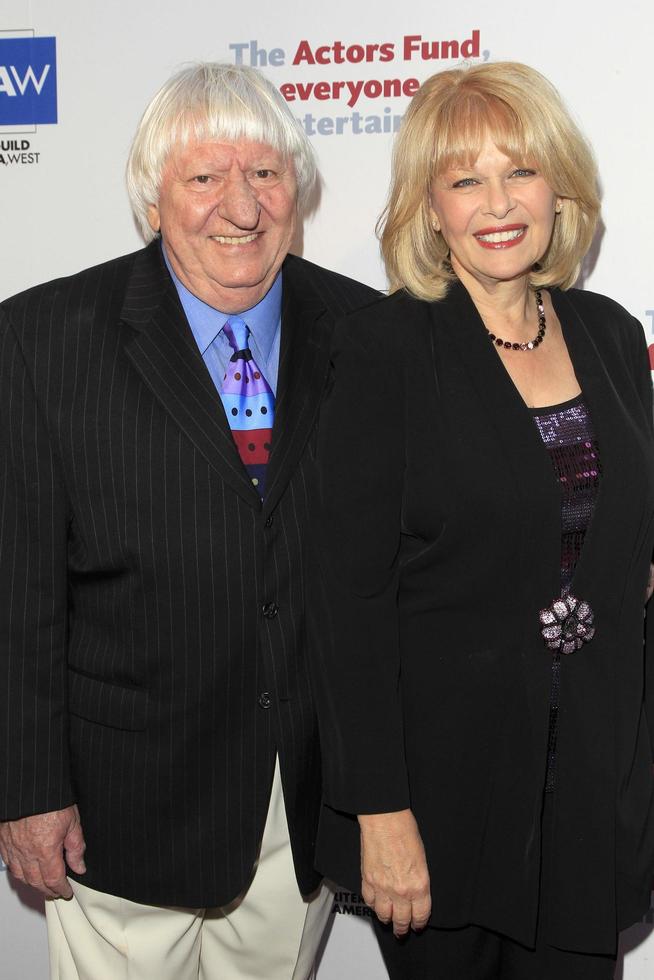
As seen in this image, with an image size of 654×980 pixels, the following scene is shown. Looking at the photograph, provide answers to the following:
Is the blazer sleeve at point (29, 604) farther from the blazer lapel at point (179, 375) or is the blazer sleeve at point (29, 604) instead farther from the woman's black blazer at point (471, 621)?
the woman's black blazer at point (471, 621)

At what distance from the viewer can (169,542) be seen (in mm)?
1732

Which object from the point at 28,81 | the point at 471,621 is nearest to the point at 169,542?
the point at 471,621

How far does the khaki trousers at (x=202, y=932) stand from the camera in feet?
6.27

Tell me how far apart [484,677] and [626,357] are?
0.58 metres

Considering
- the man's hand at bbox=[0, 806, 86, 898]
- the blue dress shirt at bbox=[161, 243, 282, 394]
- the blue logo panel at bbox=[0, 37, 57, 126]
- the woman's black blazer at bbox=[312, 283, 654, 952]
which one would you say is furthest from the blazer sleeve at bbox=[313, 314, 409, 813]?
the blue logo panel at bbox=[0, 37, 57, 126]

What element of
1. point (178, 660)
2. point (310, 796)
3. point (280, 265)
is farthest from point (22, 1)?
point (310, 796)

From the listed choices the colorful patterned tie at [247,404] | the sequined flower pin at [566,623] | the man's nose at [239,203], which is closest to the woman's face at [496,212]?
the man's nose at [239,203]

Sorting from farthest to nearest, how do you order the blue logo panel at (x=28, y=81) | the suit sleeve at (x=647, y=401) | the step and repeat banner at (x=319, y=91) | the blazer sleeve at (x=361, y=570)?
1. the blue logo panel at (x=28, y=81)
2. the step and repeat banner at (x=319, y=91)
3. the suit sleeve at (x=647, y=401)
4. the blazer sleeve at (x=361, y=570)

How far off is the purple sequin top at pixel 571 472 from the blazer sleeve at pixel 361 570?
9.1 inches

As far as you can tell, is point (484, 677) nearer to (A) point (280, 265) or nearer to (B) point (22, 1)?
(A) point (280, 265)

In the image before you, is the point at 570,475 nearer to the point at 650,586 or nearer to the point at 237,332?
the point at 650,586

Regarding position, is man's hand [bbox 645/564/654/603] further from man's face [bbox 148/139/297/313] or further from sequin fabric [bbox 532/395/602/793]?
man's face [bbox 148/139/297/313]

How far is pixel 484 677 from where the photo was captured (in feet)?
5.39

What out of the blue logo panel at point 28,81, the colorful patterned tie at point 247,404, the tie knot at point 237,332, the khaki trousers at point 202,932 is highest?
the blue logo panel at point 28,81
